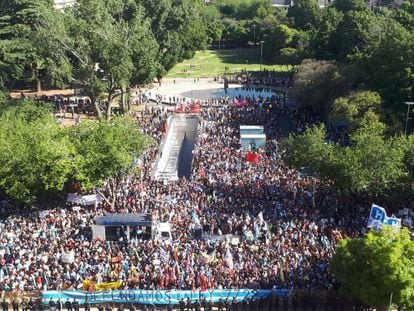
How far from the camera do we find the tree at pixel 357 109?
1442 inches

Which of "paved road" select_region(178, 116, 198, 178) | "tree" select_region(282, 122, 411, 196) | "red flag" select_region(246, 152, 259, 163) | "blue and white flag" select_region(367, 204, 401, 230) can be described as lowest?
"paved road" select_region(178, 116, 198, 178)

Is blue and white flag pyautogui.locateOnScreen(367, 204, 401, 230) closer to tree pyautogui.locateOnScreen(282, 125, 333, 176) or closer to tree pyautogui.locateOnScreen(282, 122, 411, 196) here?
Answer: tree pyautogui.locateOnScreen(282, 122, 411, 196)

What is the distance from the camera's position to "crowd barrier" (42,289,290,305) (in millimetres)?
21266

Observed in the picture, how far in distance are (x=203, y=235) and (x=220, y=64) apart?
55.8 metres

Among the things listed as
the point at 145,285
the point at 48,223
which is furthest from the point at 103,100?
the point at 145,285

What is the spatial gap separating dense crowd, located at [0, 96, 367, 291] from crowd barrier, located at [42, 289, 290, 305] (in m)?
0.45

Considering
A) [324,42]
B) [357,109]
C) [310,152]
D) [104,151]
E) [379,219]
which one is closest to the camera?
[379,219]

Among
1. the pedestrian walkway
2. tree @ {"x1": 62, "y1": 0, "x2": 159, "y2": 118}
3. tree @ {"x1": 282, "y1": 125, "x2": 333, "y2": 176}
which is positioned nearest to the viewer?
tree @ {"x1": 282, "y1": 125, "x2": 333, "y2": 176}

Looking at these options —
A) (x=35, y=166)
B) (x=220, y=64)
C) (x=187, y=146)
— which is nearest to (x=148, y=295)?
(x=35, y=166)

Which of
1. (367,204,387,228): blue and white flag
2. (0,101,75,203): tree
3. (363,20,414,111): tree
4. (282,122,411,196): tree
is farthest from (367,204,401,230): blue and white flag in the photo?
(363,20,414,111): tree

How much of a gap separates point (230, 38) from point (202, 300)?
72877mm

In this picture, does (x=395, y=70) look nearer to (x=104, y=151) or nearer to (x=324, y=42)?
(x=324, y=42)

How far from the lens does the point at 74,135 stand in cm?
3192

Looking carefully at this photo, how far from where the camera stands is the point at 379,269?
61.6 ft
